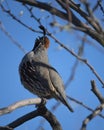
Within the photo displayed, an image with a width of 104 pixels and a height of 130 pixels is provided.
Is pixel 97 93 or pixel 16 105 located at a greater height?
pixel 16 105

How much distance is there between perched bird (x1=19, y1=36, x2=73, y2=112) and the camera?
469 centimetres

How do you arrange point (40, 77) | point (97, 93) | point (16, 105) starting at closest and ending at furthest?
point (97, 93) → point (16, 105) → point (40, 77)

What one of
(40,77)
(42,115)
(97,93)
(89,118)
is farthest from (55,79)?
(89,118)

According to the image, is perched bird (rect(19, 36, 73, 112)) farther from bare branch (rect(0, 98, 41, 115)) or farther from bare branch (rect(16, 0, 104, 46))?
bare branch (rect(16, 0, 104, 46))

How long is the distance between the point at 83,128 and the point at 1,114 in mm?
1267

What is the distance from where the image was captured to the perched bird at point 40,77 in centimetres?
469

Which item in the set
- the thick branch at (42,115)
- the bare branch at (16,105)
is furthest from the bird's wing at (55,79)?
the bare branch at (16,105)

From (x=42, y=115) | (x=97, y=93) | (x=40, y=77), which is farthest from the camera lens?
(x=40, y=77)

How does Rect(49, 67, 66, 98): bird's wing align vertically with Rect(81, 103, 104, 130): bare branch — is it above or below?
above

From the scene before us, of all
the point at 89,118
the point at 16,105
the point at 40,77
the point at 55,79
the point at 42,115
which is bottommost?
the point at 89,118

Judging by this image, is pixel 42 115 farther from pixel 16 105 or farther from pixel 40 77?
pixel 40 77

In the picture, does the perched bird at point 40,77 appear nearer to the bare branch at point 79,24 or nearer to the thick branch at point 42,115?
the thick branch at point 42,115

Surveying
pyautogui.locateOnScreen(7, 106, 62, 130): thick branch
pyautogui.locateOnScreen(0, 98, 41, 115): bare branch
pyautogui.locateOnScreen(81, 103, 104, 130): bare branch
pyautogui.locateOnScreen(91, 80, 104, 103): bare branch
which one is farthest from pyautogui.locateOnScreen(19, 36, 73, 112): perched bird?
pyautogui.locateOnScreen(81, 103, 104, 130): bare branch

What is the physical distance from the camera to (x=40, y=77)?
A: 493 cm
